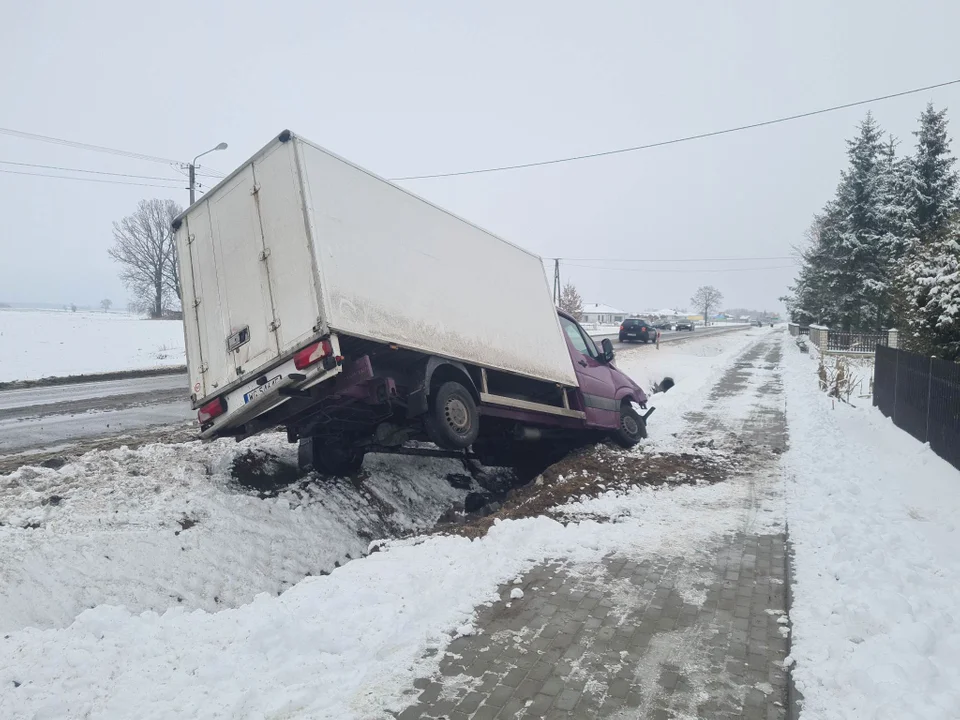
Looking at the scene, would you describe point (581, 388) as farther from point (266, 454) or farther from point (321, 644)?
point (321, 644)

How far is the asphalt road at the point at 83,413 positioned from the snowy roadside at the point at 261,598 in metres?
2.18

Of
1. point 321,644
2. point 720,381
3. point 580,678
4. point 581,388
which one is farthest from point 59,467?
point 720,381

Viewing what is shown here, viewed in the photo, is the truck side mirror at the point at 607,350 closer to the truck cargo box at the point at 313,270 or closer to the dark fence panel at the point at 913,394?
the truck cargo box at the point at 313,270

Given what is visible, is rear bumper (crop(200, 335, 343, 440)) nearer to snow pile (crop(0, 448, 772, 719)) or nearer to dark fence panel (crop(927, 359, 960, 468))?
snow pile (crop(0, 448, 772, 719))

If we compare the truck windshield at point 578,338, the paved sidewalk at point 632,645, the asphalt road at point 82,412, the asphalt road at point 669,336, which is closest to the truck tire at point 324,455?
the paved sidewalk at point 632,645

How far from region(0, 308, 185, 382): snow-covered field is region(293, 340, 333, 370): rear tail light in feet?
59.0

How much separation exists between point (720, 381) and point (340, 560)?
50.1ft

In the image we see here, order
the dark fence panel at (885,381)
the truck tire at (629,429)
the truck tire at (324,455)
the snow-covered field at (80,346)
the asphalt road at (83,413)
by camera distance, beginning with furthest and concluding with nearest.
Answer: the snow-covered field at (80,346), the dark fence panel at (885,381), the truck tire at (629,429), the asphalt road at (83,413), the truck tire at (324,455)

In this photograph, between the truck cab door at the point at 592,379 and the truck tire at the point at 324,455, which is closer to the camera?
the truck tire at the point at 324,455

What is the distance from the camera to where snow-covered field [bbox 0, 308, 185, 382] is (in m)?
21.4

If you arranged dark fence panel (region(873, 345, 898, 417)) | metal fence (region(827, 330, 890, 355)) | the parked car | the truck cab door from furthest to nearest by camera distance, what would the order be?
the parked car, metal fence (region(827, 330, 890, 355)), dark fence panel (region(873, 345, 898, 417)), the truck cab door

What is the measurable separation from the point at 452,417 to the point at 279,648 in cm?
318

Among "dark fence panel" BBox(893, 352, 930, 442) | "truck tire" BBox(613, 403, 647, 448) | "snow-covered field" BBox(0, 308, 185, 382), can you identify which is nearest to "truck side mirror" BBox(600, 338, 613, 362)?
"truck tire" BBox(613, 403, 647, 448)

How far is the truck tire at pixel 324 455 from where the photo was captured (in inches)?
285
